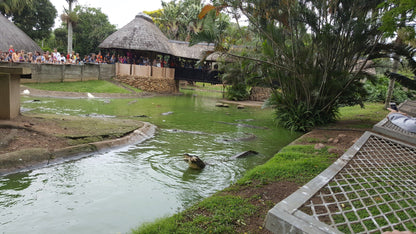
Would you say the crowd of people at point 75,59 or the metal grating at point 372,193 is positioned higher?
the crowd of people at point 75,59

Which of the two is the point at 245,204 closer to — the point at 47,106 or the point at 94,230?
the point at 94,230

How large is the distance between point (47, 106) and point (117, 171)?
9.56 metres

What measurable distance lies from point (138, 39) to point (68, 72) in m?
7.58

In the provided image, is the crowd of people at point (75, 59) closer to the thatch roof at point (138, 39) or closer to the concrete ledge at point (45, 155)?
the thatch roof at point (138, 39)

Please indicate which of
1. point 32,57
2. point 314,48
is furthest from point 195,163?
point 32,57

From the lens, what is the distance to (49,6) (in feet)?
109

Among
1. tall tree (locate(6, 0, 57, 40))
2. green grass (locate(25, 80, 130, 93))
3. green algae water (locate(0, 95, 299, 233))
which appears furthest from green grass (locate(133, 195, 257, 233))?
tall tree (locate(6, 0, 57, 40))

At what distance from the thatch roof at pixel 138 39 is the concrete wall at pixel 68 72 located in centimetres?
230

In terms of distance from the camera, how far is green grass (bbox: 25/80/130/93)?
18.7 meters

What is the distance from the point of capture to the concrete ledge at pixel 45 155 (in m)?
5.48

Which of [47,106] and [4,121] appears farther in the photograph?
[47,106]

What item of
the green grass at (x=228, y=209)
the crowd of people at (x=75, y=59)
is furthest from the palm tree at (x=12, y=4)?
the green grass at (x=228, y=209)

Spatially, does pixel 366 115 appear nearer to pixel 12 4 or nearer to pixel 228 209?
pixel 228 209

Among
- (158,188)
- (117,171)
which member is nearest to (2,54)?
(117,171)
